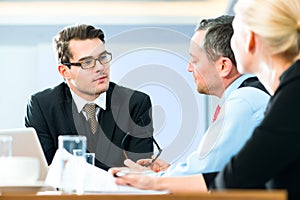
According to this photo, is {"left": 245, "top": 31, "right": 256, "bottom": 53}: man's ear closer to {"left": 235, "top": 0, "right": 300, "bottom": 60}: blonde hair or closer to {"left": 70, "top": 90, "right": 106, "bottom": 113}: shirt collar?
{"left": 235, "top": 0, "right": 300, "bottom": 60}: blonde hair

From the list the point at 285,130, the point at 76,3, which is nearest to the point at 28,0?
the point at 76,3

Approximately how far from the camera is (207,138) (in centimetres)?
188

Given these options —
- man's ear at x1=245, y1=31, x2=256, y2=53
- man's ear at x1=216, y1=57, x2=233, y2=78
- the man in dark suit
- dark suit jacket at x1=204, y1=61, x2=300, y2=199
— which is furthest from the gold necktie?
dark suit jacket at x1=204, y1=61, x2=300, y2=199

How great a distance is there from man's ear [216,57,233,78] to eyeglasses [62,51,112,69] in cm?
98

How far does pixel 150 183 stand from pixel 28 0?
189 inches

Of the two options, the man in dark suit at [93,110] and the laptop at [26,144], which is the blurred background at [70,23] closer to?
the man in dark suit at [93,110]

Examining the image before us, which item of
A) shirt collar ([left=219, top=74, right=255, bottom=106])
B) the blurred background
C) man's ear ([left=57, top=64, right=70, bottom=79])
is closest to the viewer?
shirt collar ([left=219, top=74, right=255, bottom=106])

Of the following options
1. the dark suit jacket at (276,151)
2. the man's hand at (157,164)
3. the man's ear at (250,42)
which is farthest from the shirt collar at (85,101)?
the dark suit jacket at (276,151)

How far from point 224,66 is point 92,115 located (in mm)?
962

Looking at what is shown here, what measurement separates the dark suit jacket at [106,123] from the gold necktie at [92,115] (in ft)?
0.07

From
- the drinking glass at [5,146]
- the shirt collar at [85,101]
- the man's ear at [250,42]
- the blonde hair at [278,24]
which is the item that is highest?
the blonde hair at [278,24]

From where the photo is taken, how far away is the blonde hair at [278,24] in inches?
64.0

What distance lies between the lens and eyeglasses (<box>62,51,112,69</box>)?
3227mm

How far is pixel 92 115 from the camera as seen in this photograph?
123 inches
